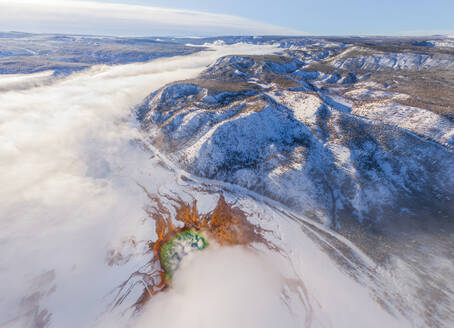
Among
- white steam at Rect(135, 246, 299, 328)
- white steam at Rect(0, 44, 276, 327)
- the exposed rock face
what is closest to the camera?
white steam at Rect(135, 246, 299, 328)

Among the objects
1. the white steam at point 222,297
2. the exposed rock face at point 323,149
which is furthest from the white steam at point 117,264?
the exposed rock face at point 323,149

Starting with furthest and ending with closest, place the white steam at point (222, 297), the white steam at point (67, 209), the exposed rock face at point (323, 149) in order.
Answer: the exposed rock face at point (323, 149) → the white steam at point (67, 209) → the white steam at point (222, 297)

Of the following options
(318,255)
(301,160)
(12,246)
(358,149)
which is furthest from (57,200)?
(358,149)

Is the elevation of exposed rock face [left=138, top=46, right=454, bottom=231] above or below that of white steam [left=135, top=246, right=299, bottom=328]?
above

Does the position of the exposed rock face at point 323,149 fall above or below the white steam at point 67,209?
above

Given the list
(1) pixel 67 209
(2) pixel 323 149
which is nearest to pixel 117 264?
(1) pixel 67 209

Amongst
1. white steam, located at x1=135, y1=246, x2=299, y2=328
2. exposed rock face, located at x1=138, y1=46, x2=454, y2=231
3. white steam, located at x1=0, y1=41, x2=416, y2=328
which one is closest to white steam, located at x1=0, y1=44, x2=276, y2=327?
white steam, located at x1=0, y1=41, x2=416, y2=328

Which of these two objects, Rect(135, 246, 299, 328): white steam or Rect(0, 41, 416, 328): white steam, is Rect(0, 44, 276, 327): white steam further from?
Rect(135, 246, 299, 328): white steam

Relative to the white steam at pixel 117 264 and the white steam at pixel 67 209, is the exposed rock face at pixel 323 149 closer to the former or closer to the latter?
the white steam at pixel 117 264
